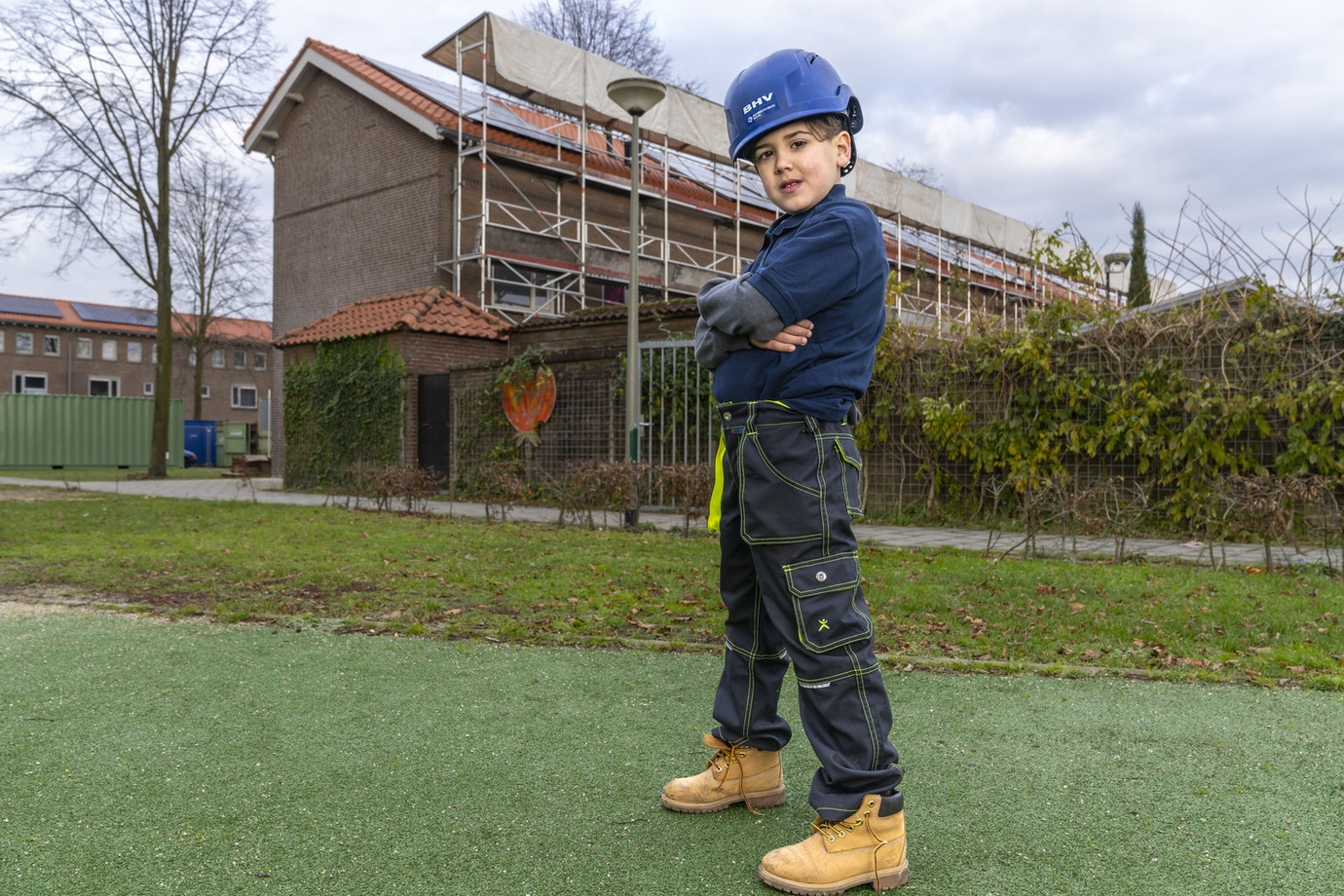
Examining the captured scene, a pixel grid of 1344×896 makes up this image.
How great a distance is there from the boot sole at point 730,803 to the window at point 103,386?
Answer: 190ft

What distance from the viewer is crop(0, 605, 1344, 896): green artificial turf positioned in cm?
200

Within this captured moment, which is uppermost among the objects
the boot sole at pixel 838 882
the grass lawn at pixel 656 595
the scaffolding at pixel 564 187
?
the scaffolding at pixel 564 187

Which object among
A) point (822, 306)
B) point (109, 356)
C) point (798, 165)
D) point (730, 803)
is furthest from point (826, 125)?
point (109, 356)

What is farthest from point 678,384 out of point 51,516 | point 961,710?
point 961,710

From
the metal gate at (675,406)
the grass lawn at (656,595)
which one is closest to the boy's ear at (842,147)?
the grass lawn at (656,595)

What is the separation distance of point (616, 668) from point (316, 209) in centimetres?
2309

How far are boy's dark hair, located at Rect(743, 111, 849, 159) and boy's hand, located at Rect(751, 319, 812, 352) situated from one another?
1.50ft

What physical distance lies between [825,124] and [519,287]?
2033cm

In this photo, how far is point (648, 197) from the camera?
24.1m

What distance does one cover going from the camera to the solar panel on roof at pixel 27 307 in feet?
163

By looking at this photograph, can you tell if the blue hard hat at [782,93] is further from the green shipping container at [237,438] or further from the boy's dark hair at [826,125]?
the green shipping container at [237,438]

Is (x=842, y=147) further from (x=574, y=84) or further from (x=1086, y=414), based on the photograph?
(x=574, y=84)

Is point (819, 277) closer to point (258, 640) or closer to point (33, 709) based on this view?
point (33, 709)

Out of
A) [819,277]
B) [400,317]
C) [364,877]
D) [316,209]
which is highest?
[316,209]
